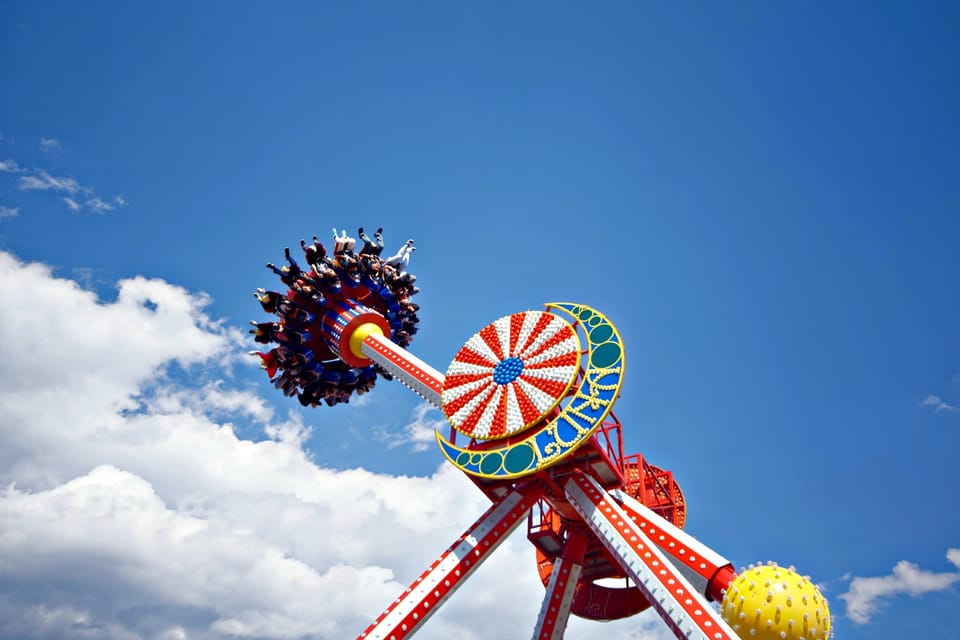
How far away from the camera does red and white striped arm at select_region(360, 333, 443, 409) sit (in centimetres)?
2284

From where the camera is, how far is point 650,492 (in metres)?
22.3

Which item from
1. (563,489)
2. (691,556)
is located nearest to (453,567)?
(563,489)

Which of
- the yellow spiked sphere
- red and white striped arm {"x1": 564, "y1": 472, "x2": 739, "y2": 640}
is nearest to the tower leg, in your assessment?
red and white striped arm {"x1": 564, "y1": 472, "x2": 739, "y2": 640}

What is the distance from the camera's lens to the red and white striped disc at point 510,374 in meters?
20.2

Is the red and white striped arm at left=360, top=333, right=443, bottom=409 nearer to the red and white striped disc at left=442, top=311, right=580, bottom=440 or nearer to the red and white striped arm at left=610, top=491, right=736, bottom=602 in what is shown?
the red and white striped disc at left=442, top=311, right=580, bottom=440

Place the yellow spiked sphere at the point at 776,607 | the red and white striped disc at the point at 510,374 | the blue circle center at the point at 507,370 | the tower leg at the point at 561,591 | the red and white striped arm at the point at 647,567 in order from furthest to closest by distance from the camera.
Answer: the blue circle center at the point at 507,370
the red and white striped disc at the point at 510,374
the tower leg at the point at 561,591
the red and white striped arm at the point at 647,567
the yellow spiked sphere at the point at 776,607

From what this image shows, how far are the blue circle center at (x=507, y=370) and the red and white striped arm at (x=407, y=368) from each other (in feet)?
5.93

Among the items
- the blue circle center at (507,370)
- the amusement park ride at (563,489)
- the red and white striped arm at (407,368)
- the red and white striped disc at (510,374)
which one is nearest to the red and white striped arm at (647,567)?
the amusement park ride at (563,489)

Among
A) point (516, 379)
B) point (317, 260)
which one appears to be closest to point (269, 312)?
point (317, 260)

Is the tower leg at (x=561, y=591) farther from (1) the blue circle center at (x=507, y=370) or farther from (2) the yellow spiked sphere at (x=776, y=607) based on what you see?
(2) the yellow spiked sphere at (x=776, y=607)

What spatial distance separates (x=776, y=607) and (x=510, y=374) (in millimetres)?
9344

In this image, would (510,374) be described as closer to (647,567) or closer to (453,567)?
(453,567)

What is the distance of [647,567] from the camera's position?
16344 mm

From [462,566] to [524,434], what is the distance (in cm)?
360
